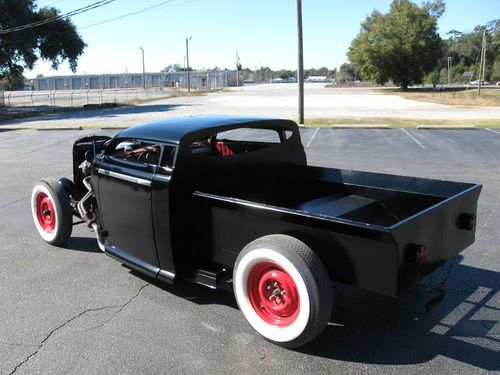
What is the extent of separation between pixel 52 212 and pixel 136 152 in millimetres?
1390

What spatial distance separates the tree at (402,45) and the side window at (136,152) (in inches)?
2729

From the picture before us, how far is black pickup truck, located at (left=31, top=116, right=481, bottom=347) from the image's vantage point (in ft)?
9.64

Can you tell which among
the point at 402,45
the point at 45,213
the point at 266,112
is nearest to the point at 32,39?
the point at 266,112

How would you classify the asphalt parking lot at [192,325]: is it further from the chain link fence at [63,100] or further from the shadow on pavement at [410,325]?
the chain link fence at [63,100]

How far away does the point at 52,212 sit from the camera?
17.6ft

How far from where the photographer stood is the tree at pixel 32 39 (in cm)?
3681

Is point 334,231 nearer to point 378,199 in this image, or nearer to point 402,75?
point 378,199

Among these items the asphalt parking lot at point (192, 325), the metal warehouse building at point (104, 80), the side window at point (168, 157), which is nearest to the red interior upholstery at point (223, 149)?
the side window at point (168, 157)

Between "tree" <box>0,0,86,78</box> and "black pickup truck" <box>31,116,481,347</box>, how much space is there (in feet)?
111

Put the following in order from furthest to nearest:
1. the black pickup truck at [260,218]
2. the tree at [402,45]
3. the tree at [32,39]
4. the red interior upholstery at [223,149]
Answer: the tree at [402,45] → the tree at [32,39] → the red interior upholstery at [223,149] → the black pickup truck at [260,218]

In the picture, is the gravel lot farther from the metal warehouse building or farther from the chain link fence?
the metal warehouse building

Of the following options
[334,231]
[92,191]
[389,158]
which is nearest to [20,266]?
[92,191]

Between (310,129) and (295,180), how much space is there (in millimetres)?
13755

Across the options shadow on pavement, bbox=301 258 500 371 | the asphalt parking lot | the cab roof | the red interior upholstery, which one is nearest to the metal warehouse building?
the red interior upholstery
